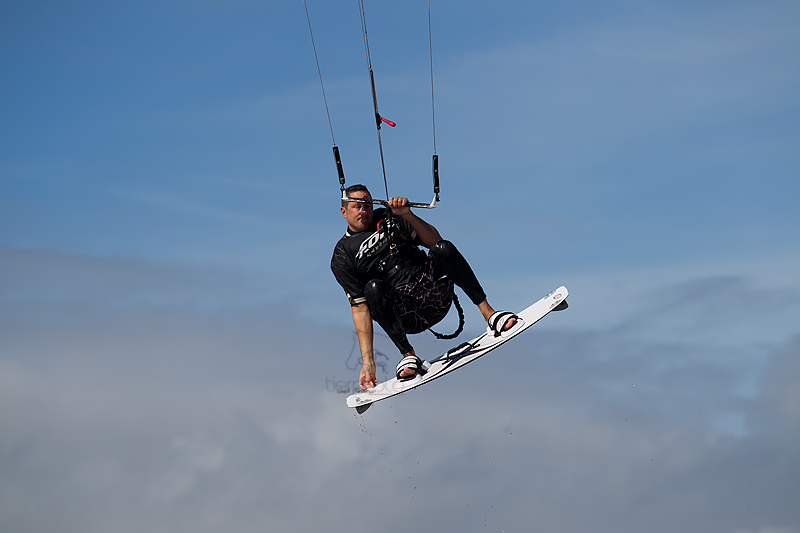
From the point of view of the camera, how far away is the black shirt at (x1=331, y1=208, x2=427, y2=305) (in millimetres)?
12320

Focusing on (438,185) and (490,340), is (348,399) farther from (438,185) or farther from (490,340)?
(438,185)

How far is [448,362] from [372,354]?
110 centimetres

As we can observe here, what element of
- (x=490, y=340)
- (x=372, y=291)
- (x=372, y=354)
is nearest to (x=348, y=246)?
(x=372, y=291)

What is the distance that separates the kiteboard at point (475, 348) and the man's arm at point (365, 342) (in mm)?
291

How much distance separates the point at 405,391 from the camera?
12562 millimetres

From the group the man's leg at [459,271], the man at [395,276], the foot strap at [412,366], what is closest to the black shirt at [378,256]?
the man at [395,276]

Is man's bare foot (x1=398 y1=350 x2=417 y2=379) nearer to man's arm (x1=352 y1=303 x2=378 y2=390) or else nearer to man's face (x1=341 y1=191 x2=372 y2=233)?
man's arm (x1=352 y1=303 x2=378 y2=390)

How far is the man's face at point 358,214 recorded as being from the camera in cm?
1222

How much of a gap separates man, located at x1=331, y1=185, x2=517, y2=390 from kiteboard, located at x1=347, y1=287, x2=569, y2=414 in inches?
5.0

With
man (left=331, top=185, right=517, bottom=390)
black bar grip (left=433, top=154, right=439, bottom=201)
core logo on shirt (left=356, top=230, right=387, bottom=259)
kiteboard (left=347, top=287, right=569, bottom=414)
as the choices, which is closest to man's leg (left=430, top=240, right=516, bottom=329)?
man (left=331, top=185, right=517, bottom=390)

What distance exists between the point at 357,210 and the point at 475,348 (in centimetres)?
256

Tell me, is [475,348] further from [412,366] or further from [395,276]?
[395,276]

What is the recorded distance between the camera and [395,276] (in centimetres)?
1235

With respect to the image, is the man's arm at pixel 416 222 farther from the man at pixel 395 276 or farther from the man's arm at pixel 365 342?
the man's arm at pixel 365 342
